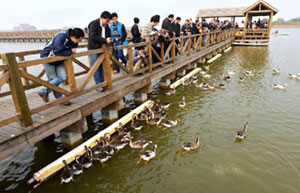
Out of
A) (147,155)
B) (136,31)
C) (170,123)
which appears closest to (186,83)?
(136,31)

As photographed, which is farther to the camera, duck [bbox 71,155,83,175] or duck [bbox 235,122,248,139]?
duck [bbox 235,122,248,139]

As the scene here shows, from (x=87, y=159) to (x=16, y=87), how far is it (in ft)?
8.51

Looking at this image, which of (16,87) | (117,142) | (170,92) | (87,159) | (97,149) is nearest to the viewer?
(16,87)

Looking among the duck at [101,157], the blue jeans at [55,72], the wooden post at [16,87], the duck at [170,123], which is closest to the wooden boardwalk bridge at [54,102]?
the wooden post at [16,87]

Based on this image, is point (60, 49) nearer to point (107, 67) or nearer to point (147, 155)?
point (107, 67)

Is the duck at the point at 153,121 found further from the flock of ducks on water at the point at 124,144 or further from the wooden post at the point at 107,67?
the wooden post at the point at 107,67

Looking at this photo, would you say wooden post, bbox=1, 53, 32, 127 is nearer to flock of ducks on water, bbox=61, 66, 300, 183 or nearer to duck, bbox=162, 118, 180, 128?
flock of ducks on water, bbox=61, 66, 300, 183

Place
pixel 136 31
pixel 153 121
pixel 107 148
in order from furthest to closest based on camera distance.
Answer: pixel 136 31 → pixel 153 121 → pixel 107 148

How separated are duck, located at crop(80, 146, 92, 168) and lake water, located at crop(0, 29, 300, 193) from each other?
172 millimetres

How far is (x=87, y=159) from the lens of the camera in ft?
18.6

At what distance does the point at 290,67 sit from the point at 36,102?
60.7ft

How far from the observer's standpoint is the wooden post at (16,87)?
4137mm

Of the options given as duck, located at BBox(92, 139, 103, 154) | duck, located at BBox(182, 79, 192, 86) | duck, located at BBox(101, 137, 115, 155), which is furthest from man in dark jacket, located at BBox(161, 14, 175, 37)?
duck, located at BBox(92, 139, 103, 154)

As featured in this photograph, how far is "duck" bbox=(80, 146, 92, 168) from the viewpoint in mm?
5561
